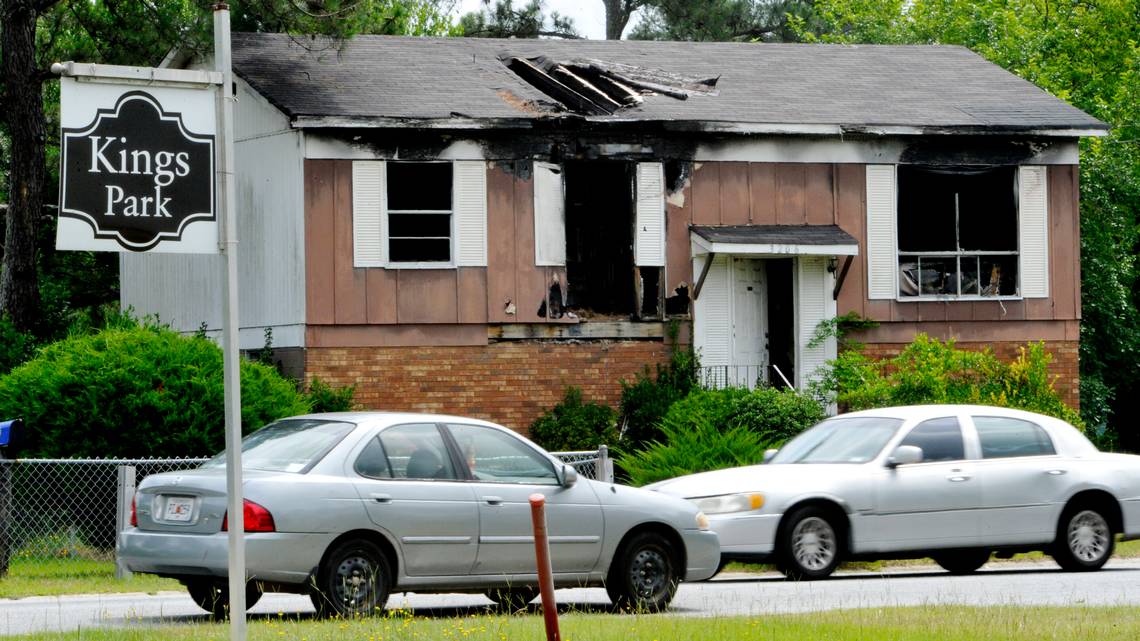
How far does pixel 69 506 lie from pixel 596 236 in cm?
1045

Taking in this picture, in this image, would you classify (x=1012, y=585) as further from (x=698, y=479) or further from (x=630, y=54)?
(x=630, y=54)

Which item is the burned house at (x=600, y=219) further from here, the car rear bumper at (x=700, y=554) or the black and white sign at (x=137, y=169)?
the black and white sign at (x=137, y=169)

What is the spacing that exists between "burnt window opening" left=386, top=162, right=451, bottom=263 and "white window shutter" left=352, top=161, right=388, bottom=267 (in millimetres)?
178

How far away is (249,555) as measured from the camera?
10516 mm

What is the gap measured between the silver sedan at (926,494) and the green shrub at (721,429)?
3623 millimetres

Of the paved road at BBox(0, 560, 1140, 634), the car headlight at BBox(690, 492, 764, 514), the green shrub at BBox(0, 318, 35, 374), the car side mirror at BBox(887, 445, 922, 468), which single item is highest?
the green shrub at BBox(0, 318, 35, 374)

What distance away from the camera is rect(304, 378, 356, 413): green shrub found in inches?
856

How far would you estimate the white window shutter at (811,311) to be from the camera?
2406cm

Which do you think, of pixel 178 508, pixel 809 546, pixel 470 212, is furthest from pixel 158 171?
pixel 470 212

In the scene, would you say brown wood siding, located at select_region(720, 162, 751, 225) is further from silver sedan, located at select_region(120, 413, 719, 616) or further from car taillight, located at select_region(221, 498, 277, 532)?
car taillight, located at select_region(221, 498, 277, 532)

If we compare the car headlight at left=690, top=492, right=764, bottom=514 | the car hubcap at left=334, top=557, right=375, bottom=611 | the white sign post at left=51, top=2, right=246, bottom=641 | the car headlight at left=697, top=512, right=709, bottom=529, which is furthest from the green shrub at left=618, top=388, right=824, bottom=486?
the white sign post at left=51, top=2, right=246, bottom=641

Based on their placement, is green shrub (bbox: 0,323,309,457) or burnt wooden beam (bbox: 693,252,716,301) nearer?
green shrub (bbox: 0,323,309,457)

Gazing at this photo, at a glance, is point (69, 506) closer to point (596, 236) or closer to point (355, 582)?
point (355, 582)

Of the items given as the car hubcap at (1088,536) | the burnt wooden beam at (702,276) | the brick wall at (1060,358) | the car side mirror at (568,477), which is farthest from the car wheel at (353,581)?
the brick wall at (1060,358)
